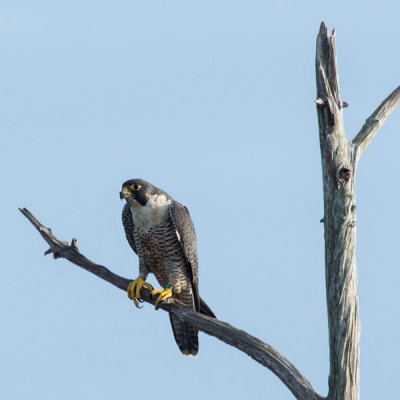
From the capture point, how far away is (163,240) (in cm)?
1061

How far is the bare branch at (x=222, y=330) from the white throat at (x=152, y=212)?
1174mm

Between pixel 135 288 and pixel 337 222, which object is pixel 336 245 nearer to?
pixel 337 222

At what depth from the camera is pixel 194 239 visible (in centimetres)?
1079

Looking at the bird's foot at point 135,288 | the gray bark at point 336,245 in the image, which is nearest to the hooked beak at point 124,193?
the bird's foot at point 135,288

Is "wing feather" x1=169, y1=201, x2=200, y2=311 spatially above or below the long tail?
above

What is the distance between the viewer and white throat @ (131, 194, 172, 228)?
10570 millimetres

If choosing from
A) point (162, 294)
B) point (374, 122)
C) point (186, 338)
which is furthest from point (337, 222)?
point (186, 338)

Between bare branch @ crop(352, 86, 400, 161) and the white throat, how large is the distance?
3.66m

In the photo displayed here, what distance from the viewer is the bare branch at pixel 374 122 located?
297 inches

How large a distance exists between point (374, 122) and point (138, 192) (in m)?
3.80

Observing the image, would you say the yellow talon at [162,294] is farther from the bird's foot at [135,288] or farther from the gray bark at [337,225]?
the gray bark at [337,225]

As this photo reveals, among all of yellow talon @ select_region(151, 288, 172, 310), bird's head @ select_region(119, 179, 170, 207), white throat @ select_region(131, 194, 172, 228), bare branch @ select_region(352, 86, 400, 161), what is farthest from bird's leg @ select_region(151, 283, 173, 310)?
bare branch @ select_region(352, 86, 400, 161)

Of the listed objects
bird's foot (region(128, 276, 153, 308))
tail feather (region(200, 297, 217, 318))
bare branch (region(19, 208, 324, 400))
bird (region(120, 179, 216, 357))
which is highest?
bird (region(120, 179, 216, 357))

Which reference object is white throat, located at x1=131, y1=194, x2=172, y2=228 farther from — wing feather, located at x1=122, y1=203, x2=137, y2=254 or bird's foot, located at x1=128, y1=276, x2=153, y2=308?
bird's foot, located at x1=128, y1=276, x2=153, y2=308
